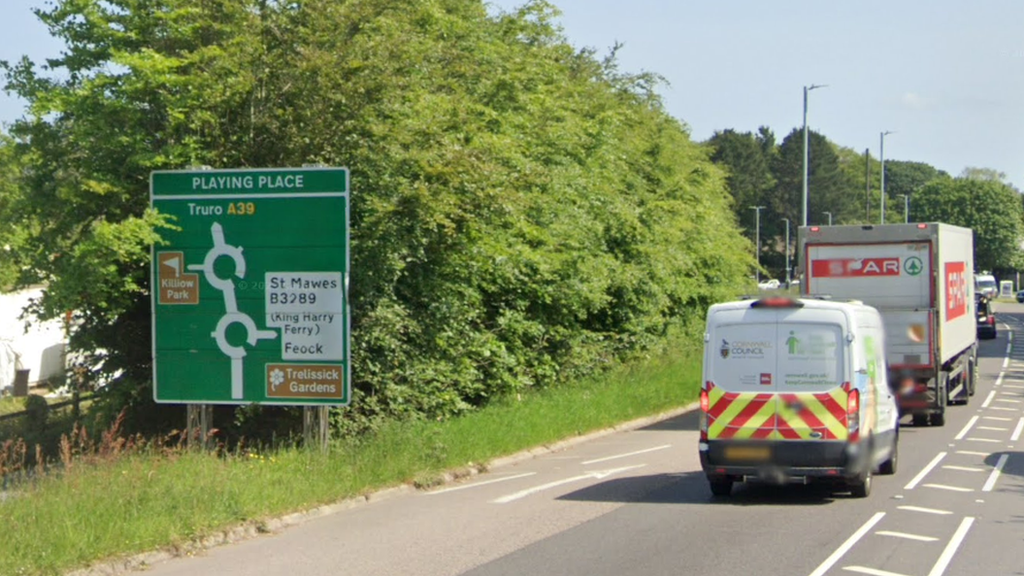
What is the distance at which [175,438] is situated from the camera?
1748 cm

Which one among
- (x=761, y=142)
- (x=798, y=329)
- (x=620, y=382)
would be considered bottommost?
(x=620, y=382)

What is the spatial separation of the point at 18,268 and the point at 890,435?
12.1m

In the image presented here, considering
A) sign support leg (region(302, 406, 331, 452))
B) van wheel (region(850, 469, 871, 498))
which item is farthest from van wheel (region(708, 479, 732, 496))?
sign support leg (region(302, 406, 331, 452))

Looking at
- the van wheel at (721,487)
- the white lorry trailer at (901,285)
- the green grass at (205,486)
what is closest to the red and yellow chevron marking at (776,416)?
the van wheel at (721,487)

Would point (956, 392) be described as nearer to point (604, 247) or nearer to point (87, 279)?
point (604, 247)

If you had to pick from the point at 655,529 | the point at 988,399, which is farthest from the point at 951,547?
the point at 988,399

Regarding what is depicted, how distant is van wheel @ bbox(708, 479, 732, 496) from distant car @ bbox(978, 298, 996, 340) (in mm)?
35618

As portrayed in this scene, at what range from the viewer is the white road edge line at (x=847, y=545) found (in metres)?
9.52

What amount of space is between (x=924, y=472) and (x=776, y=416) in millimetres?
3942

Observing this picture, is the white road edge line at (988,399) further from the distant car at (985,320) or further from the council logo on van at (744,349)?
the distant car at (985,320)

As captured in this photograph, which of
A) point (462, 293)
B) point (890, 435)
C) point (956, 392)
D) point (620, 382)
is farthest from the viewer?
point (620, 382)

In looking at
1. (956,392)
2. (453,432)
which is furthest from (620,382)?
(453,432)

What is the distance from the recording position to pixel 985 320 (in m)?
51.2

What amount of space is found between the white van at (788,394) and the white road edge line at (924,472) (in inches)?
50.3
